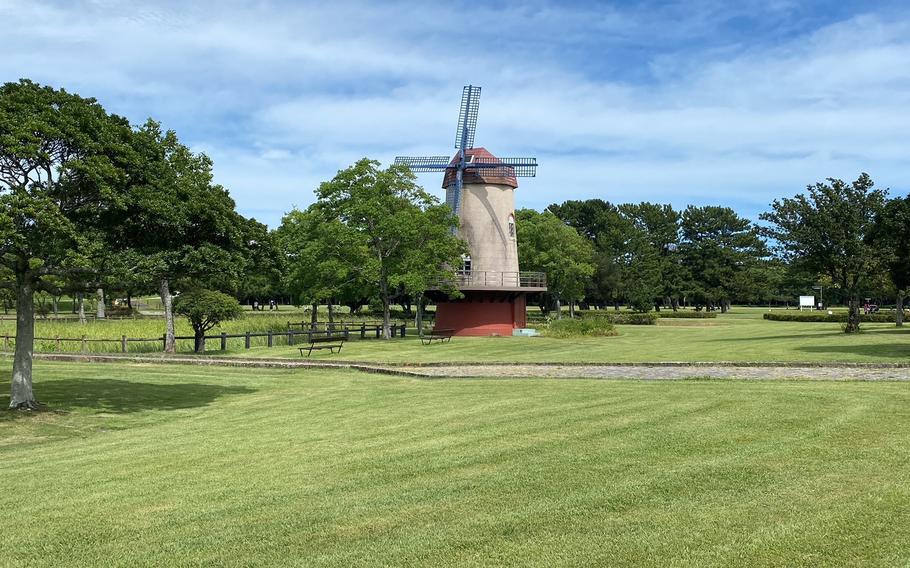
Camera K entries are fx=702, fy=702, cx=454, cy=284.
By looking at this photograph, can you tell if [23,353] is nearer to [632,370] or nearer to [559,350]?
[632,370]

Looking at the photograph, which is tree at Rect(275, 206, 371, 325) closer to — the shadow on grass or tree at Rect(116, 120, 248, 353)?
the shadow on grass

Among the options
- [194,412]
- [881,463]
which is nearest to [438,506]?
[881,463]

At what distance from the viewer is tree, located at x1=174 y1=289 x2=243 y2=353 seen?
108 ft

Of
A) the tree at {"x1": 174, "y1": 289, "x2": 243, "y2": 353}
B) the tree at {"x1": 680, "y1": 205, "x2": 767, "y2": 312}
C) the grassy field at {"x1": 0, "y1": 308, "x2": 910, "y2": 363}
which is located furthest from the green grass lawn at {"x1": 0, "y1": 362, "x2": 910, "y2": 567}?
the tree at {"x1": 680, "y1": 205, "x2": 767, "y2": 312}

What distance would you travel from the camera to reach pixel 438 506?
750 cm

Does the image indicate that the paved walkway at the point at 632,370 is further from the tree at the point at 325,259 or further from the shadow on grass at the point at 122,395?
the tree at the point at 325,259

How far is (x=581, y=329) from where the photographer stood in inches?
1757

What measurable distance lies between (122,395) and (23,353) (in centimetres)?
334

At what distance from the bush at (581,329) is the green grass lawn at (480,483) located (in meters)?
28.4

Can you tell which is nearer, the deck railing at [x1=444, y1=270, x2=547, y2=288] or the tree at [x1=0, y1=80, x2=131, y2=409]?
the tree at [x1=0, y1=80, x2=131, y2=409]

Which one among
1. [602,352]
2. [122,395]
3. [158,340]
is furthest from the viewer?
[158,340]

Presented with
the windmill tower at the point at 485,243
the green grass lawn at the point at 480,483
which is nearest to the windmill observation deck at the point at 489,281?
the windmill tower at the point at 485,243

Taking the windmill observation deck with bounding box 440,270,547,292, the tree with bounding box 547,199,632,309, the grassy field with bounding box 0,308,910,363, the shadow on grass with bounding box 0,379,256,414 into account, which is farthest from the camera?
the tree with bounding box 547,199,632,309

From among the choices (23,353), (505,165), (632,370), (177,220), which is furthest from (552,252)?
(23,353)
